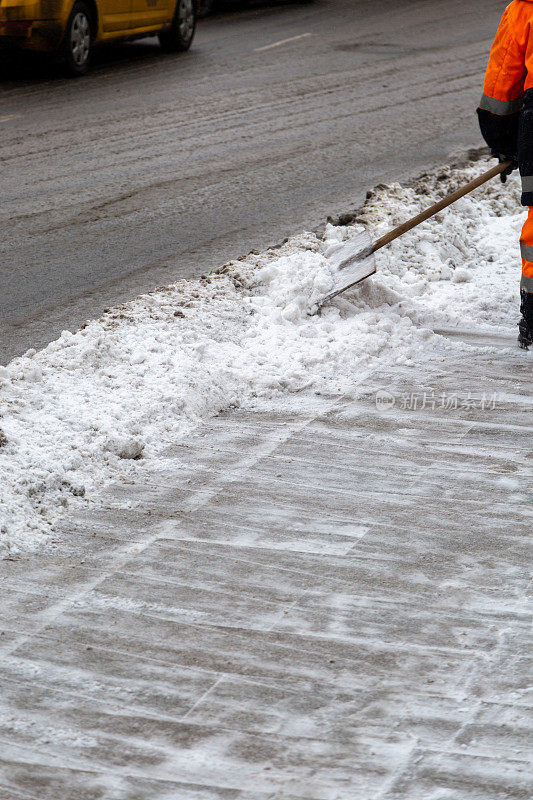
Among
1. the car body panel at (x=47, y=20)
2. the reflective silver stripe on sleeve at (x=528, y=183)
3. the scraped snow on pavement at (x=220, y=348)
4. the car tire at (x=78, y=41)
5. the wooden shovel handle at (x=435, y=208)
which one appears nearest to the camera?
the scraped snow on pavement at (x=220, y=348)

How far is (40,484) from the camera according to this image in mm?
3711

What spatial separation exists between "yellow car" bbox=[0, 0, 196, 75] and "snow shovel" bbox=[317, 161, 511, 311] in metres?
7.30

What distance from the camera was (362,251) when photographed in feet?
19.0

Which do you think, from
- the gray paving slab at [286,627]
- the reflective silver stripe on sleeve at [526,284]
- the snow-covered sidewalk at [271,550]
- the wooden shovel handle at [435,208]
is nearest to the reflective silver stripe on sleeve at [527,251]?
the reflective silver stripe on sleeve at [526,284]

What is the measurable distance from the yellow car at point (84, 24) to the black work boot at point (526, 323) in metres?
8.52

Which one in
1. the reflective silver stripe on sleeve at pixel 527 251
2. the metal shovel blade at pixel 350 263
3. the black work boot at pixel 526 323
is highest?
the reflective silver stripe on sleeve at pixel 527 251

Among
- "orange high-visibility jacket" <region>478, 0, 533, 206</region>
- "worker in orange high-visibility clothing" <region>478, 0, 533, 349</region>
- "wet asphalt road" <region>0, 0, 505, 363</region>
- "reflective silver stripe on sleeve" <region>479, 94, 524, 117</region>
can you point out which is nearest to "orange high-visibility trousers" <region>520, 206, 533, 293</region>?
"worker in orange high-visibility clothing" <region>478, 0, 533, 349</region>

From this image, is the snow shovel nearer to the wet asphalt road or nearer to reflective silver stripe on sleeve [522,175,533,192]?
reflective silver stripe on sleeve [522,175,533,192]

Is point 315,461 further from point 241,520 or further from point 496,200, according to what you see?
point 496,200

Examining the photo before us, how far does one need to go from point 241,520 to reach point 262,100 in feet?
28.6

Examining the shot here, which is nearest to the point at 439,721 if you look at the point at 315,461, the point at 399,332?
the point at 315,461

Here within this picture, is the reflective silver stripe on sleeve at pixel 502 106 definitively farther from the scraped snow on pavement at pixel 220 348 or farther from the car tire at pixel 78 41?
the car tire at pixel 78 41

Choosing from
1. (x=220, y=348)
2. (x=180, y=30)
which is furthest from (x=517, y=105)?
(x=180, y=30)

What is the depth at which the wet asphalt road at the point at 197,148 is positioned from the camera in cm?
666
